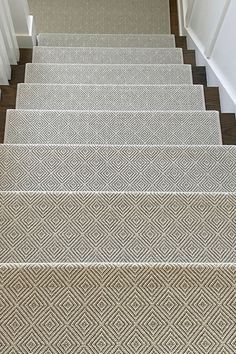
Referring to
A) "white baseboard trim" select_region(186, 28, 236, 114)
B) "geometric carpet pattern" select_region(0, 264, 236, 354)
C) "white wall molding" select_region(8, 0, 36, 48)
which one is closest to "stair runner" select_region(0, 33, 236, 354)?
"geometric carpet pattern" select_region(0, 264, 236, 354)

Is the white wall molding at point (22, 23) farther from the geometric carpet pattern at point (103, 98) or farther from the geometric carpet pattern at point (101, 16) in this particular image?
the geometric carpet pattern at point (101, 16)

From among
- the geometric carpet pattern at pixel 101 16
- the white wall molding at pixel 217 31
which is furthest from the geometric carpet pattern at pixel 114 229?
the geometric carpet pattern at pixel 101 16

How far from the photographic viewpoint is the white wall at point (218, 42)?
2.11m

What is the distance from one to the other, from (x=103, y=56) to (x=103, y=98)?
65cm

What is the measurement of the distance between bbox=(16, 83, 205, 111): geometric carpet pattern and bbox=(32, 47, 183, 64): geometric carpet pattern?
1.68 ft

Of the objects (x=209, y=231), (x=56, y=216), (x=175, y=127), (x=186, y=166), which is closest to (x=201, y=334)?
(x=209, y=231)

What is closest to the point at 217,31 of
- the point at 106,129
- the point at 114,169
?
the point at 106,129

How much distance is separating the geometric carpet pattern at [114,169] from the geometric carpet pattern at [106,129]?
0.79ft

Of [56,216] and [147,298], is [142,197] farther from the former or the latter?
[147,298]

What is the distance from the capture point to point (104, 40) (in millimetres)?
3135

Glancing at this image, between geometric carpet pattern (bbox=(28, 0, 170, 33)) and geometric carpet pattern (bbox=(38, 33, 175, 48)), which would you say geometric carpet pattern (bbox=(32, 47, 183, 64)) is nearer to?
geometric carpet pattern (bbox=(38, 33, 175, 48))

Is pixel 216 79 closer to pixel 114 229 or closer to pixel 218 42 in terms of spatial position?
pixel 218 42

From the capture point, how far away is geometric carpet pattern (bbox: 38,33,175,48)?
10.0 feet

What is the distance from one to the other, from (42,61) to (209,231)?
68.3 inches
